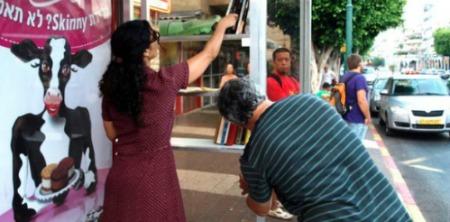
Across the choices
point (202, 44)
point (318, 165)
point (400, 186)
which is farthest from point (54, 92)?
point (400, 186)

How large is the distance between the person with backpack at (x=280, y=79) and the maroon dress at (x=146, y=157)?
7.20ft

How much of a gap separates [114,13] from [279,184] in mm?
2162

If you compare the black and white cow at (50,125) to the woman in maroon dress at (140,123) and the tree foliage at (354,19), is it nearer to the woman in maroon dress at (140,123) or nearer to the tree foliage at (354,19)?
the woman in maroon dress at (140,123)

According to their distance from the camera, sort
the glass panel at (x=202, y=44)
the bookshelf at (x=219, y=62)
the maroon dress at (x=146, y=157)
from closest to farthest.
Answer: the maroon dress at (x=146, y=157), the bookshelf at (x=219, y=62), the glass panel at (x=202, y=44)

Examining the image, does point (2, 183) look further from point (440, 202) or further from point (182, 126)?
point (440, 202)

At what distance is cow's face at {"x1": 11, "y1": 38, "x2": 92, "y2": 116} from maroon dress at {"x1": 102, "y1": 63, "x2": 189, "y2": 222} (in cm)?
53

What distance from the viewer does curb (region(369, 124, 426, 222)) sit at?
558cm

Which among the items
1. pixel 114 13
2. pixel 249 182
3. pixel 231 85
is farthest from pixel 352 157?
pixel 114 13

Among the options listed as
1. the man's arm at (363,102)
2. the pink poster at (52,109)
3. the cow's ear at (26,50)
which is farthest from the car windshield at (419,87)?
the cow's ear at (26,50)

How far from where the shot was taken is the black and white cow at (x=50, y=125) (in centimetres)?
260

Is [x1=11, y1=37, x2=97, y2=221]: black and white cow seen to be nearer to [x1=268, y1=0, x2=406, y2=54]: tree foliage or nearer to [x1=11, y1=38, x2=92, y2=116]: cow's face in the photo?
[x1=11, y1=38, x2=92, y2=116]: cow's face

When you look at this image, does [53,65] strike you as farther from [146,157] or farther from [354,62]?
[354,62]

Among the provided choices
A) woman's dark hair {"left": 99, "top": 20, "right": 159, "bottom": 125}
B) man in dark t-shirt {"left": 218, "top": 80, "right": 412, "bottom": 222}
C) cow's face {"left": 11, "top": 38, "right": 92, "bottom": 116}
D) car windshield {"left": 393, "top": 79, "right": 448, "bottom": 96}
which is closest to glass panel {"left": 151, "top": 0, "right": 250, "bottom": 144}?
cow's face {"left": 11, "top": 38, "right": 92, "bottom": 116}

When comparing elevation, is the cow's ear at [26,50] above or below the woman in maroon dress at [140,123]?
above
